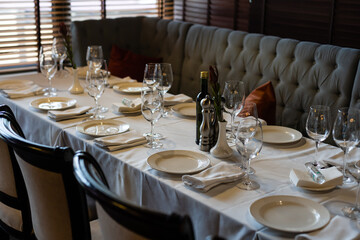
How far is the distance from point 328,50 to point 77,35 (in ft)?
6.77

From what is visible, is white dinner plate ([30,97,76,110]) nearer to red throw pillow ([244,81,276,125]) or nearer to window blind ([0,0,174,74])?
red throw pillow ([244,81,276,125])

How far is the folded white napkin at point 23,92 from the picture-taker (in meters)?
2.60

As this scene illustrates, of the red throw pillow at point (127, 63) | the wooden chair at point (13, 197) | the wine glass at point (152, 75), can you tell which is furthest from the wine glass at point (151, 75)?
the red throw pillow at point (127, 63)

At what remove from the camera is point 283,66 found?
2.98m

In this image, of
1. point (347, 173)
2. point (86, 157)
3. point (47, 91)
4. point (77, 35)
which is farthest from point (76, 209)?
point (77, 35)

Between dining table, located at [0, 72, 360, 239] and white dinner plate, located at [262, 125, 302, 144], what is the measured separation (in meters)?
0.02

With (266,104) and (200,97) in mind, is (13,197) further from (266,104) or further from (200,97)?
(266,104)

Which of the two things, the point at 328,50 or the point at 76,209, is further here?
the point at 328,50

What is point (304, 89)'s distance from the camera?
9.40 ft

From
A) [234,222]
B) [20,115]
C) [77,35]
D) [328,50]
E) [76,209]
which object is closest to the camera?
[234,222]

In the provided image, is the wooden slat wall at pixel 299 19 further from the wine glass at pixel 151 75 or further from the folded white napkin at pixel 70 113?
the folded white napkin at pixel 70 113

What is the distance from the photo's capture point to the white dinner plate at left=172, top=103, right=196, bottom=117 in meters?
2.27

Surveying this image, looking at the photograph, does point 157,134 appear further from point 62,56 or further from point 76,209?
point 62,56

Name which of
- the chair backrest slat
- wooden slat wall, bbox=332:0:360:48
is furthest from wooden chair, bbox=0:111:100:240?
wooden slat wall, bbox=332:0:360:48
